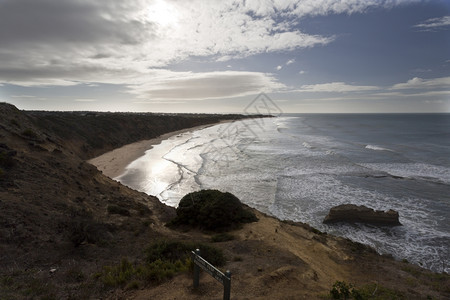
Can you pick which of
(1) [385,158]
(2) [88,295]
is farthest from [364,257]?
(1) [385,158]

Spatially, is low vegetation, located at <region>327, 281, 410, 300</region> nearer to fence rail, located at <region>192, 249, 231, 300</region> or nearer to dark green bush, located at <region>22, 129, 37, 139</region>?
fence rail, located at <region>192, 249, 231, 300</region>

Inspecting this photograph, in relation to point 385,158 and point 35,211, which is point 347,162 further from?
point 35,211

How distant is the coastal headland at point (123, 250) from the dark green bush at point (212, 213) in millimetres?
518

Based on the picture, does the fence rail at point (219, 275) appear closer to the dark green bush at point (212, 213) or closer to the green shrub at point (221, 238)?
the green shrub at point (221, 238)

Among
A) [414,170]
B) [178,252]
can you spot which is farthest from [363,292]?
[414,170]

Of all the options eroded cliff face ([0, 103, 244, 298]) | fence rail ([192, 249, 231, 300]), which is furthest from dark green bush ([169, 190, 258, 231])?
fence rail ([192, 249, 231, 300])

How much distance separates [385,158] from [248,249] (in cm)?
2977

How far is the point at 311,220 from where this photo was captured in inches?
563

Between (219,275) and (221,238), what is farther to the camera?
(221,238)

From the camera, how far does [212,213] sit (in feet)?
38.3

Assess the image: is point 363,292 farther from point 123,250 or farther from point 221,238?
point 123,250

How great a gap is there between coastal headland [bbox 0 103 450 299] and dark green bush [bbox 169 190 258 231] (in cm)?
52

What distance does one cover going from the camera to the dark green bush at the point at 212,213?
455 inches

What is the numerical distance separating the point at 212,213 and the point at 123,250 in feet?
13.9
